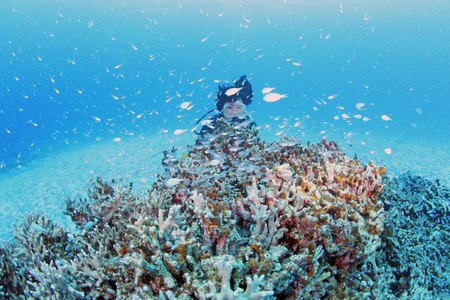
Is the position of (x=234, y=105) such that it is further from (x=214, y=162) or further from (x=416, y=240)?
(x=416, y=240)

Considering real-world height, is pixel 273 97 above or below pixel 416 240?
above

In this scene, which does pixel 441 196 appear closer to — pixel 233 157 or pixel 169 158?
pixel 233 157

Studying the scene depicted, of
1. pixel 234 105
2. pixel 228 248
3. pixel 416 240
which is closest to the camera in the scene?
pixel 228 248

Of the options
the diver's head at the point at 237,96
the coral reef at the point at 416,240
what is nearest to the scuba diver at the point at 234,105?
the diver's head at the point at 237,96

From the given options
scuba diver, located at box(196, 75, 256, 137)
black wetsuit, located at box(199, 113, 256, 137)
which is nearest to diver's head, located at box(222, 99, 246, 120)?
scuba diver, located at box(196, 75, 256, 137)

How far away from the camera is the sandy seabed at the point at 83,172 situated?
39.8ft

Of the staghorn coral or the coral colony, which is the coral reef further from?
the staghorn coral

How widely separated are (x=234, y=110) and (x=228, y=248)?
7159mm

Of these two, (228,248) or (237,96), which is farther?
(237,96)

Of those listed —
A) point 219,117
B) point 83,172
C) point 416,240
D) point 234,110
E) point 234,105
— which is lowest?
point 416,240

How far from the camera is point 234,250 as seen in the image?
3199mm

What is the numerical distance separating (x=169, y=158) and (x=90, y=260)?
393cm

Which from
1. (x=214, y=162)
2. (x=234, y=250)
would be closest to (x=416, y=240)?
(x=234, y=250)

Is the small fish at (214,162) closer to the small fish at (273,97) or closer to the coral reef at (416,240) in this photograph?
the small fish at (273,97)
